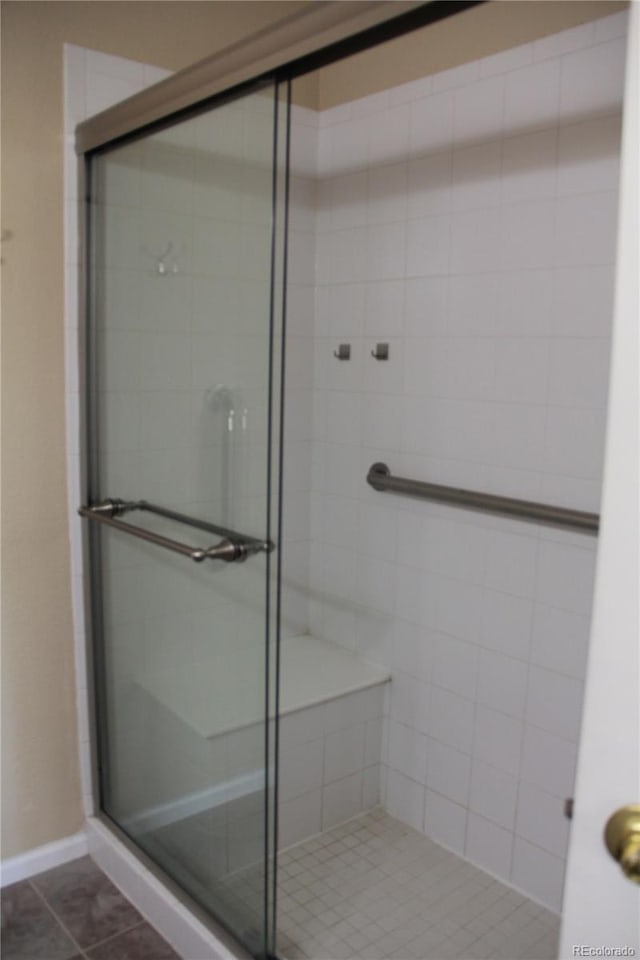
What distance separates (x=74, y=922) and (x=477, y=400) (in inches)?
60.6

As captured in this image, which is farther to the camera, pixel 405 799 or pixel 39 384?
pixel 405 799

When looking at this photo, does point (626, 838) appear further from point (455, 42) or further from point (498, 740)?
point (455, 42)

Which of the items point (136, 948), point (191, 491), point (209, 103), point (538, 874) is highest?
point (209, 103)

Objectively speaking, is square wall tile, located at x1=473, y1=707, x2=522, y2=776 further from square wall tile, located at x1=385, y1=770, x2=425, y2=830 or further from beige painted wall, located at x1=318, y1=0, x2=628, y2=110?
beige painted wall, located at x1=318, y1=0, x2=628, y2=110

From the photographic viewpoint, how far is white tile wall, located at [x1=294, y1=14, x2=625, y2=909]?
1.65m

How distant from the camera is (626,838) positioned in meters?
0.64

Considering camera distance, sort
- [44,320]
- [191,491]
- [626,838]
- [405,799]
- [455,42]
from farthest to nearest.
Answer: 1. [405,799]
2. [455,42]
3. [44,320]
4. [191,491]
5. [626,838]

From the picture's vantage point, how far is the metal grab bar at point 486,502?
5.37 feet


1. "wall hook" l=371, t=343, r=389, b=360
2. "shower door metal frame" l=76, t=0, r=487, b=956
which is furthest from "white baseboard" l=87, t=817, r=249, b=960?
"wall hook" l=371, t=343, r=389, b=360

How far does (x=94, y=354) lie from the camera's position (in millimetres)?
1822

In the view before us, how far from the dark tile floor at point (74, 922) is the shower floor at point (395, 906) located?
12.7 inches

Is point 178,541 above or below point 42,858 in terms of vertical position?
above

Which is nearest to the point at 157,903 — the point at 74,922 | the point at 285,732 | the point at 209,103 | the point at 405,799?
the point at 74,922

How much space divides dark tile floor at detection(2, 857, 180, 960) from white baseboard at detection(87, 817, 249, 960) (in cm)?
2
